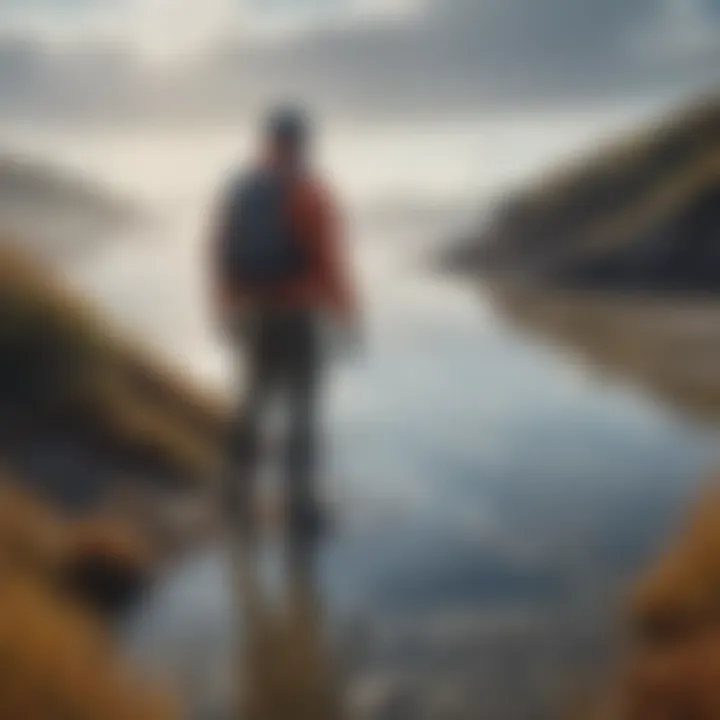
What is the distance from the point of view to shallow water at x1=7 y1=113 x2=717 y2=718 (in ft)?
3.14

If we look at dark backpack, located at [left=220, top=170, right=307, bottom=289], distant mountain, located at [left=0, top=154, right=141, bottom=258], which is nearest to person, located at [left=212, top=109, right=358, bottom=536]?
dark backpack, located at [left=220, top=170, right=307, bottom=289]

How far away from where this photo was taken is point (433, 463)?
100 centimetres

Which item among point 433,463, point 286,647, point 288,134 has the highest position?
point 288,134

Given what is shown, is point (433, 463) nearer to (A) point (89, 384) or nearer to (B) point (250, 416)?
(B) point (250, 416)

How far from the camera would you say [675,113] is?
1.06 metres

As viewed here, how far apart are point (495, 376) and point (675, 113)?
28cm

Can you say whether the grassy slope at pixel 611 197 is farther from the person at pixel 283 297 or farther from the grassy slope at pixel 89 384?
the grassy slope at pixel 89 384

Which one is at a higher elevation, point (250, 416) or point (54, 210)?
point (54, 210)

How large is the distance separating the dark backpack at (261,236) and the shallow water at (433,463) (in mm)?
30

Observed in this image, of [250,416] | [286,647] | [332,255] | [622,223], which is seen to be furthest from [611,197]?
[286,647]

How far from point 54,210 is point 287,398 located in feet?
0.80

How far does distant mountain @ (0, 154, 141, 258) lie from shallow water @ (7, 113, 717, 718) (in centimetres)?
2

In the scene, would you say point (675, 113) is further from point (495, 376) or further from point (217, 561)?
point (217, 561)

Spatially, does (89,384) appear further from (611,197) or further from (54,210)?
(611,197)
